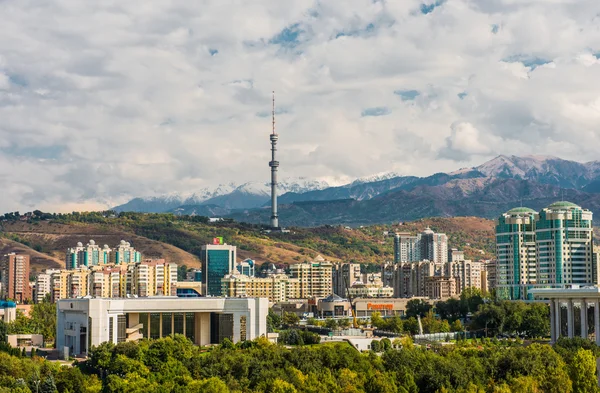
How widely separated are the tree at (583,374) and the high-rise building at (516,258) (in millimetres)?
44045

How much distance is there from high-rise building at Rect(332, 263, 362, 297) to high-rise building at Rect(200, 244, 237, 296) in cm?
1316

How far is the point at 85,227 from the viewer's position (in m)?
164

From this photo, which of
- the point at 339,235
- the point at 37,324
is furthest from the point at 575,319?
the point at 339,235

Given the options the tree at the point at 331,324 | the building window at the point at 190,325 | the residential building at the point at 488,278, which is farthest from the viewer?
the residential building at the point at 488,278

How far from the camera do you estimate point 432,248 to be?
14862 cm

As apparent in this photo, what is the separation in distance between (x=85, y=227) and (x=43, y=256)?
606 inches

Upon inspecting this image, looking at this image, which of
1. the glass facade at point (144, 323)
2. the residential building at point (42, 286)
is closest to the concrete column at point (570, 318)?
the glass facade at point (144, 323)

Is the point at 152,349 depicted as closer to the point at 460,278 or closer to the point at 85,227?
the point at 460,278

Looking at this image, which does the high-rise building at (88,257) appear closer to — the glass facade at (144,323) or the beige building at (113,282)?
the beige building at (113,282)

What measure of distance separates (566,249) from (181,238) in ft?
289

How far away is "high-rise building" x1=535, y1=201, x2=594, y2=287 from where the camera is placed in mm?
86750

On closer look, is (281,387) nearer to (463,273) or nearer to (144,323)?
(144,323)

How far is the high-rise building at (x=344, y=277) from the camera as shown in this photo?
120938 mm

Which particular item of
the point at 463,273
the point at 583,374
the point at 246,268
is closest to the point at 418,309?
the point at 463,273
